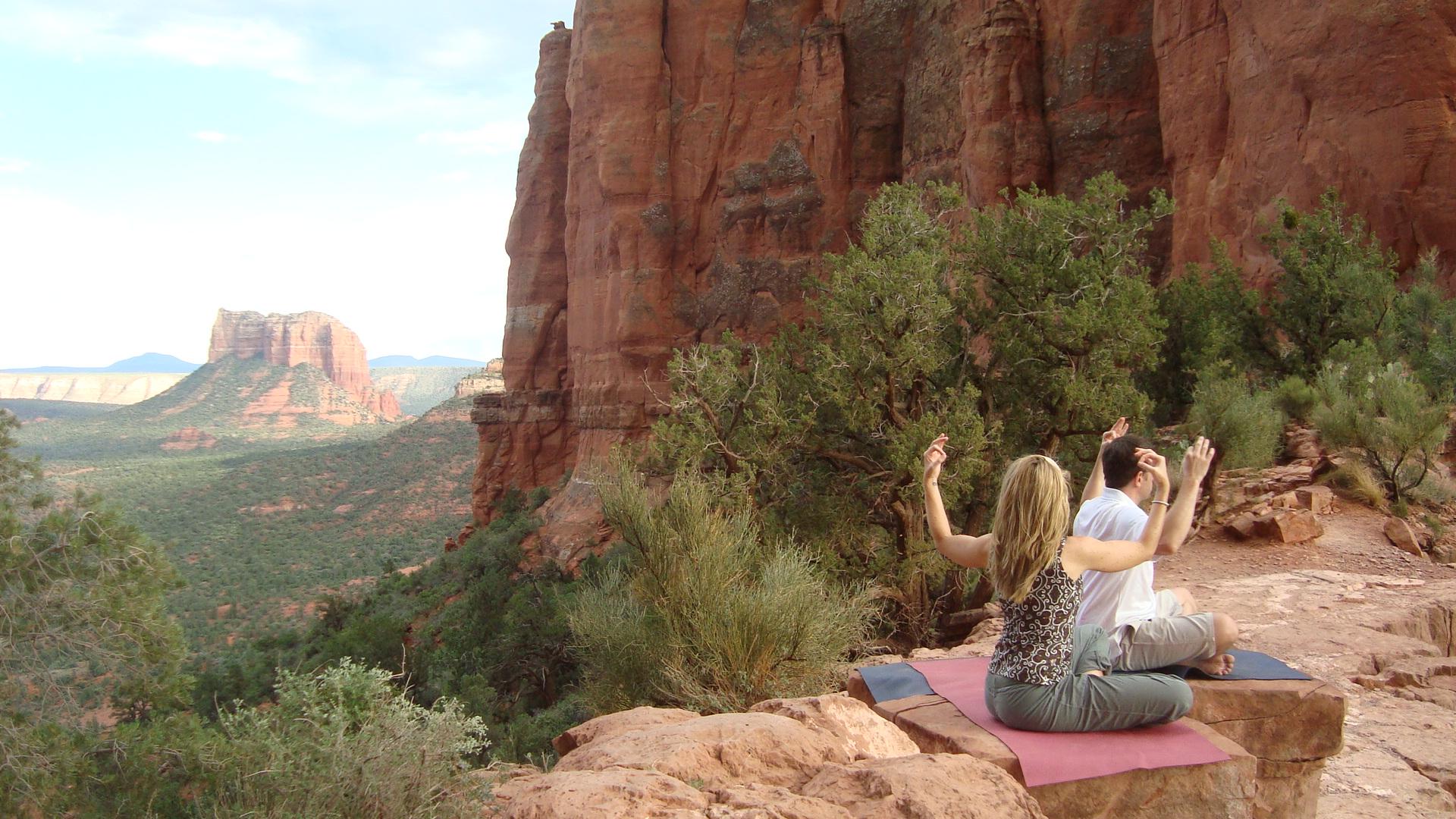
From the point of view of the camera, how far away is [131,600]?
11961 millimetres

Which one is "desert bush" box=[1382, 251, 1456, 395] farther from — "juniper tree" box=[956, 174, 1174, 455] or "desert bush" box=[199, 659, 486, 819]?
"desert bush" box=[199, 659, 486, 819]

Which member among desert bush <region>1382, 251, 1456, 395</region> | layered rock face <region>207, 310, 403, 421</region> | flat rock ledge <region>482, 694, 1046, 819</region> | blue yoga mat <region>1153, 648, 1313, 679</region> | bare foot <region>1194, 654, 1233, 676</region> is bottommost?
flat rock ledge <region>482, 694, 1046, 819</region>

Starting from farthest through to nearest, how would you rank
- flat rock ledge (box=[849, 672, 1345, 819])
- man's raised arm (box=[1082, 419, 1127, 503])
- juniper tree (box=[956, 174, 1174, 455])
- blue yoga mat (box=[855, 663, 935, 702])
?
juniper tree (box=[956, 174, 1174, 455]), man's raised arm (box=[1082, 419, 1127, 503]), blue yoga mat (box=[855, 663, 935, 702]), flat rock ledge (box=[849, 672, 1345, 819])

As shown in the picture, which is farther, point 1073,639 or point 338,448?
point 338,448

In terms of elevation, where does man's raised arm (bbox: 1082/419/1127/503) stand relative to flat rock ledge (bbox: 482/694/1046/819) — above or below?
above

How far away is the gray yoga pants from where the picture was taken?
4.07 m

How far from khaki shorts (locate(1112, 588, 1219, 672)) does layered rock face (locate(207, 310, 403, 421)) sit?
100440mm

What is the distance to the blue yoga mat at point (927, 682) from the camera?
4637 millimetres

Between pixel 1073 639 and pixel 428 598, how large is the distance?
83.6ft

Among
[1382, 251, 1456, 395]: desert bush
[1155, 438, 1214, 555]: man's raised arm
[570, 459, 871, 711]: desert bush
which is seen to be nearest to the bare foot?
[1155, 438, 1214, 555]: man's raised arm

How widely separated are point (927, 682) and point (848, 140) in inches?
1085

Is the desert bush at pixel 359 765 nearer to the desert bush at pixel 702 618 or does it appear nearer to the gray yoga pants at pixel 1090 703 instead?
the gray yoga pants at pixel 1090 703

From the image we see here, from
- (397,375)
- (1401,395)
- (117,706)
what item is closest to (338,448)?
(117,706)

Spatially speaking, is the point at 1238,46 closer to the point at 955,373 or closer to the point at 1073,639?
the point at 955,373
